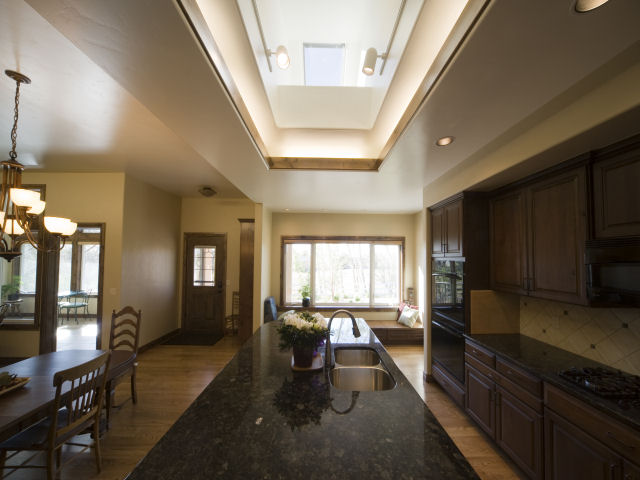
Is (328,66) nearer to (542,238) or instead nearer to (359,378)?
(542,238)

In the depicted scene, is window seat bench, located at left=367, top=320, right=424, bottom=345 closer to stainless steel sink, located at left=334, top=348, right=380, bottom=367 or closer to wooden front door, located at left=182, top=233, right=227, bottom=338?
stainless steel sink, located at left=334, top=348, right=380, bottom=367

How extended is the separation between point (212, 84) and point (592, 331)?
3.17 meters

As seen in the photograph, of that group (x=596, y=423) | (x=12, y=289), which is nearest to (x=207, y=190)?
(x=12, y=289)

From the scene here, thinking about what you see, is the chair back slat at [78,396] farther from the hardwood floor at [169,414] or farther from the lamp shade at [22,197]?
the lamp shade at [22,197]

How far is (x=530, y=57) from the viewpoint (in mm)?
1188

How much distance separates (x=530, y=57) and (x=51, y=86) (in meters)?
3.16

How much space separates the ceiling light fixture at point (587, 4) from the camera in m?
0.91

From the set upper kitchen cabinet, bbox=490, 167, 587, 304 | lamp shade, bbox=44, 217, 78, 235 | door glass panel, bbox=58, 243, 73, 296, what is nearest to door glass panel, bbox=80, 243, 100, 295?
door glass panel, bbox=58, 243, 73, 296

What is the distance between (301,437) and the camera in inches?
44.1

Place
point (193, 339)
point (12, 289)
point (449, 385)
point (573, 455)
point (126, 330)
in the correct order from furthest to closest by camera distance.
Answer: point (193, 339), point (12, 289), point (449, 385), point (126, 330), point (573, 455)

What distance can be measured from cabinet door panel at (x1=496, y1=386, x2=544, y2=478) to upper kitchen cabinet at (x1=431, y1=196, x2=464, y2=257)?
4.51 feet

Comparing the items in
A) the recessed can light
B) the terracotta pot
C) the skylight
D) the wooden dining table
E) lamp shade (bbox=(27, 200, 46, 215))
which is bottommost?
the wooden dining table

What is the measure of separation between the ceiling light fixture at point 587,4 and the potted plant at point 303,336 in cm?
181

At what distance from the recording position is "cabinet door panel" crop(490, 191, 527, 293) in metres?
2.40
